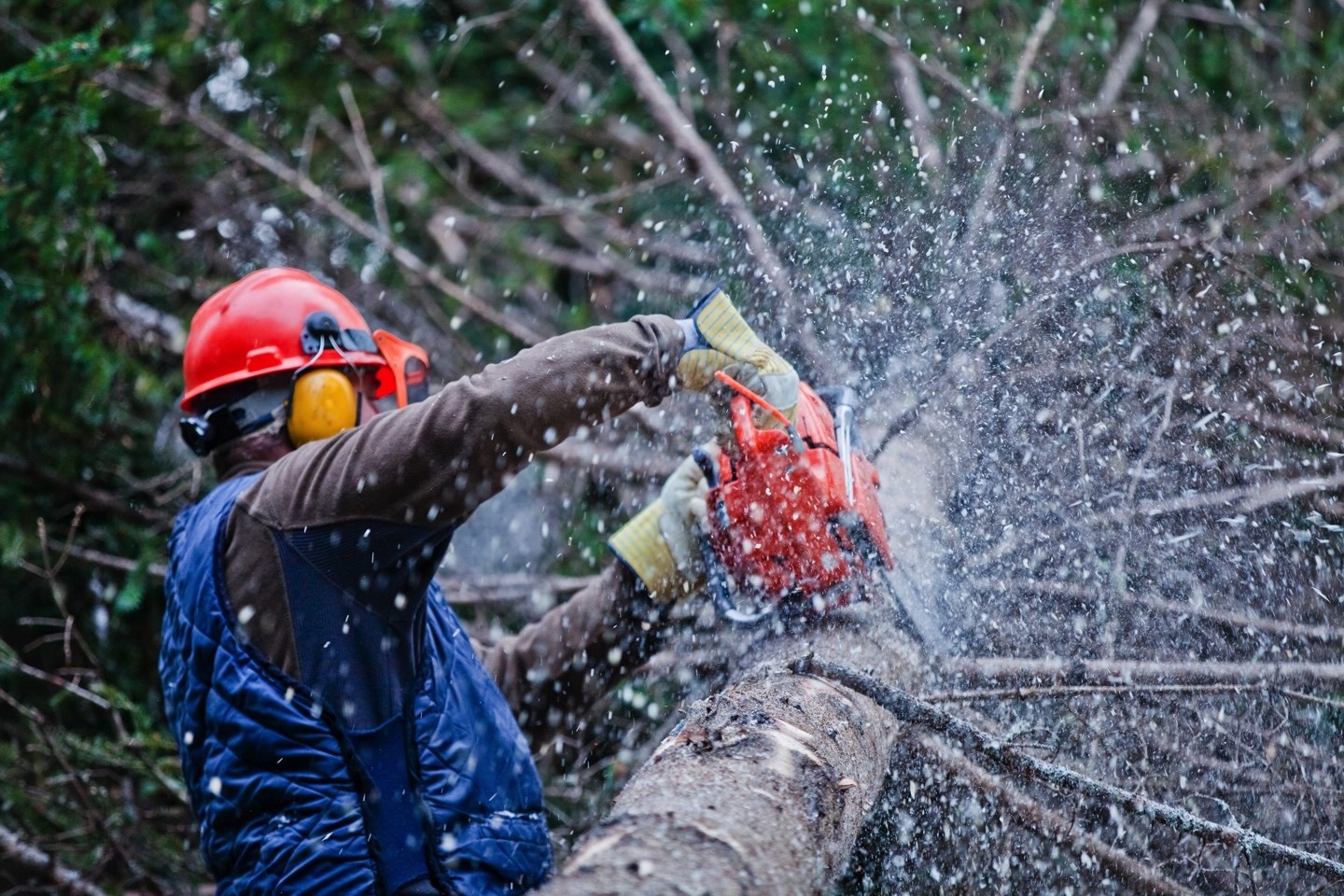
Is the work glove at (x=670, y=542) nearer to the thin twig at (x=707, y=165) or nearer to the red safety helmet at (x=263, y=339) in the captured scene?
the red safety helmet at (x=263, y=339)

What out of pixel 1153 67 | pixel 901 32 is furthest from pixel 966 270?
pixel 1153 67

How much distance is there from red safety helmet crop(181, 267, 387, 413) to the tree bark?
1230mm

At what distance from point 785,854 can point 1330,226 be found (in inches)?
144

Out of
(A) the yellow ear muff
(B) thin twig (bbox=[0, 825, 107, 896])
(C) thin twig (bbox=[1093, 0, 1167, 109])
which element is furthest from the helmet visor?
(C) thin twig (bbox=[1093, 0, 1167, 109])

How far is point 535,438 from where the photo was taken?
6.92 ft

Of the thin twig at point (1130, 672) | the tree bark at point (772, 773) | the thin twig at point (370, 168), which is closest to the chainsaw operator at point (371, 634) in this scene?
the tree bark at point (772, 773)

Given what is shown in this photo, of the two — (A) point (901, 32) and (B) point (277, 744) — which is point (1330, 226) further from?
(B) point (277, 744)

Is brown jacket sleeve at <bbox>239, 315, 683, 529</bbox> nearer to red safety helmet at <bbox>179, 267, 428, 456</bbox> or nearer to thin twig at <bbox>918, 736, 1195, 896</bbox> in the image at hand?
red safety helmet at <bbox>179, 267, 428, 456</bbox>

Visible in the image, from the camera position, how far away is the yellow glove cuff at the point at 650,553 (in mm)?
2611

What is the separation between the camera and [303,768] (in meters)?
2.15

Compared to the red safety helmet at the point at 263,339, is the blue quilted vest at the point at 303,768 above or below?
below

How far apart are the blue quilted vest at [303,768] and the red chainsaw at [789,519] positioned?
0.66 meters

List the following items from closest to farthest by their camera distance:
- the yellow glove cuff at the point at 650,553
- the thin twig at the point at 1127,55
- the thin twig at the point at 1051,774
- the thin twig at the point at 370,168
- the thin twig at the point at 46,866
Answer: the thin twig at the point at 1051,774
the yellow glove cuff at the point at 650,553
the thin twig at the point at 46,866
the thin twig at the point at 370,168
the thin twig at the point at 1127,55

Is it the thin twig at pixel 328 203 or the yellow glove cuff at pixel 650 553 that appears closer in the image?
the yellow glove cuff at pixel 650 553
